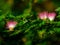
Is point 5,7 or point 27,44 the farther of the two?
point 5,7

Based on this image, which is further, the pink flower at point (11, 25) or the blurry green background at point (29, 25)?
the pink flower at point (11, 25)

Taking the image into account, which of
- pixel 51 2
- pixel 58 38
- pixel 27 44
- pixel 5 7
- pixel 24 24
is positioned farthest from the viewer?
pixel 51 2

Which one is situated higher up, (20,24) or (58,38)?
(20,24)

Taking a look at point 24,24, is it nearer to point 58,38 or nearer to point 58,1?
point 58,38

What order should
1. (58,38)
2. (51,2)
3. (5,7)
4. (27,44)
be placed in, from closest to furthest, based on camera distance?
(27,44) < (58,38) < (5,7) < (51,2)

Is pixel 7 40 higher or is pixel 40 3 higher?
pixel 40 3

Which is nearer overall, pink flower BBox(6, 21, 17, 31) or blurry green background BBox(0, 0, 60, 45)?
blurry green background BBox(0, 0, 60, 45)

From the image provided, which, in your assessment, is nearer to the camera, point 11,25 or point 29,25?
point 29,25

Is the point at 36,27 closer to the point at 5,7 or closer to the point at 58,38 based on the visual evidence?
the point at 58,38

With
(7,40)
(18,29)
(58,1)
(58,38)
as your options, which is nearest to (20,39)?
(7,40)
